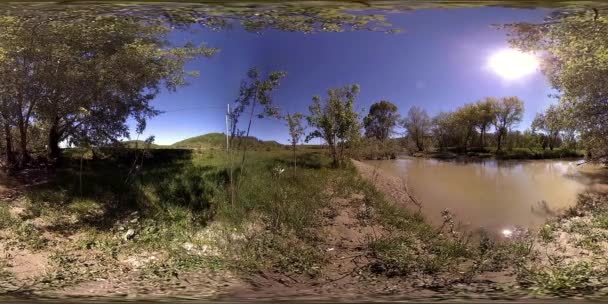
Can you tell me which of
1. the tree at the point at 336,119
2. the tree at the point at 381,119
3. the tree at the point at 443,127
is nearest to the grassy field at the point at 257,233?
the tree at the point at 336,119

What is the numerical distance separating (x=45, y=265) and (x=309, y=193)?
1653 mm

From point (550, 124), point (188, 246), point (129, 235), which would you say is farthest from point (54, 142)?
point (550, 124)

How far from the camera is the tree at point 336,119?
89.4 inches

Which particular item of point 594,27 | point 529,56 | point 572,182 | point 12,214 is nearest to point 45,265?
point 12,214

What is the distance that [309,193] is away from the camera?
2438mm

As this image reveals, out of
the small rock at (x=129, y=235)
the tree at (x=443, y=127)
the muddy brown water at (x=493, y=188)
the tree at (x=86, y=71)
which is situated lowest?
the small rock at (x=129, y=235)

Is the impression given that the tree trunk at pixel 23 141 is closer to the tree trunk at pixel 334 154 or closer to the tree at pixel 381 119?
the tree trunk at pixel 334 154

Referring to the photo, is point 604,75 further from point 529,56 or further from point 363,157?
point 363,157

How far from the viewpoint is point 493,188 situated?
96.6 inches

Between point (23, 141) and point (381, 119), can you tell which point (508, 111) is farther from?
point (23, 141)

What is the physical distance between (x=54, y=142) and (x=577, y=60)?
3559mm

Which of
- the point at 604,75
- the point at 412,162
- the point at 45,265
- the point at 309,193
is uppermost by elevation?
the point at 604,75

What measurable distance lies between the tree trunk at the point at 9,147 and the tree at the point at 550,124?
3.50 m

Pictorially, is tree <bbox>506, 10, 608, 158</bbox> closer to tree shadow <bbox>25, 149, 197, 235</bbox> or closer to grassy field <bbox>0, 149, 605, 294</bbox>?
grassy field <bbox>0, 149, 605, 294</bbox>
